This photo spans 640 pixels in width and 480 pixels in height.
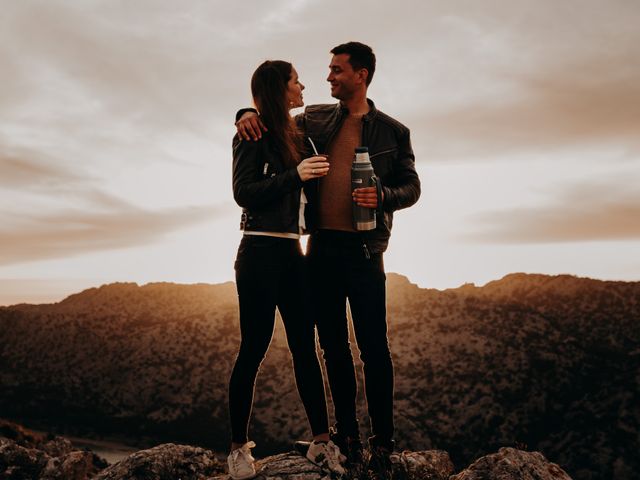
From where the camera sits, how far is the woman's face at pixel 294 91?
419cm

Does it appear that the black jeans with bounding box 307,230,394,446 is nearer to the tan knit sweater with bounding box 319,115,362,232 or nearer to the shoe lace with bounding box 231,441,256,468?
the tan knit sweater with bounding box 319,115,362,232

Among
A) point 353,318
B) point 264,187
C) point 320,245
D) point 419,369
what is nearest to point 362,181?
point 320,245

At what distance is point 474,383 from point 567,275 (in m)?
12.4

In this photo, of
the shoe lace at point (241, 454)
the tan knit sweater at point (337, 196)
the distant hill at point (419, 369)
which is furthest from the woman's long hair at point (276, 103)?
the distant hill at point (419, 369)

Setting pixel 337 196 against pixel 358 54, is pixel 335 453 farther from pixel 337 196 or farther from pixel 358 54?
pixel 358 54

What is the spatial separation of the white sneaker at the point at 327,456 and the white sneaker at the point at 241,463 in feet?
1.75

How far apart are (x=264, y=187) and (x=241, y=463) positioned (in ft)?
7.53

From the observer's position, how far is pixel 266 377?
114 feet

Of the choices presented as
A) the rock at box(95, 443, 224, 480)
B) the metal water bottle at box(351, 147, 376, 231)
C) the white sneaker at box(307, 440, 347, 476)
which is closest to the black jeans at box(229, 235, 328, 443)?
the white sneaker at box(307, 440, 347, 476)

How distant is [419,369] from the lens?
110 ft

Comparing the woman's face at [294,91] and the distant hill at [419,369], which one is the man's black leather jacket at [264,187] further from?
the distant hill at [419,369]

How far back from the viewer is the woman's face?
419 cm

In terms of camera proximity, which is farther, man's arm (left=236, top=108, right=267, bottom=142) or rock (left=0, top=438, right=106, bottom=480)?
rock (left=0, top=438, right=106, bottom=480)

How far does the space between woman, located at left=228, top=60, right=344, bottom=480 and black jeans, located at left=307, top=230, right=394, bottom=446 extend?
0.35m
